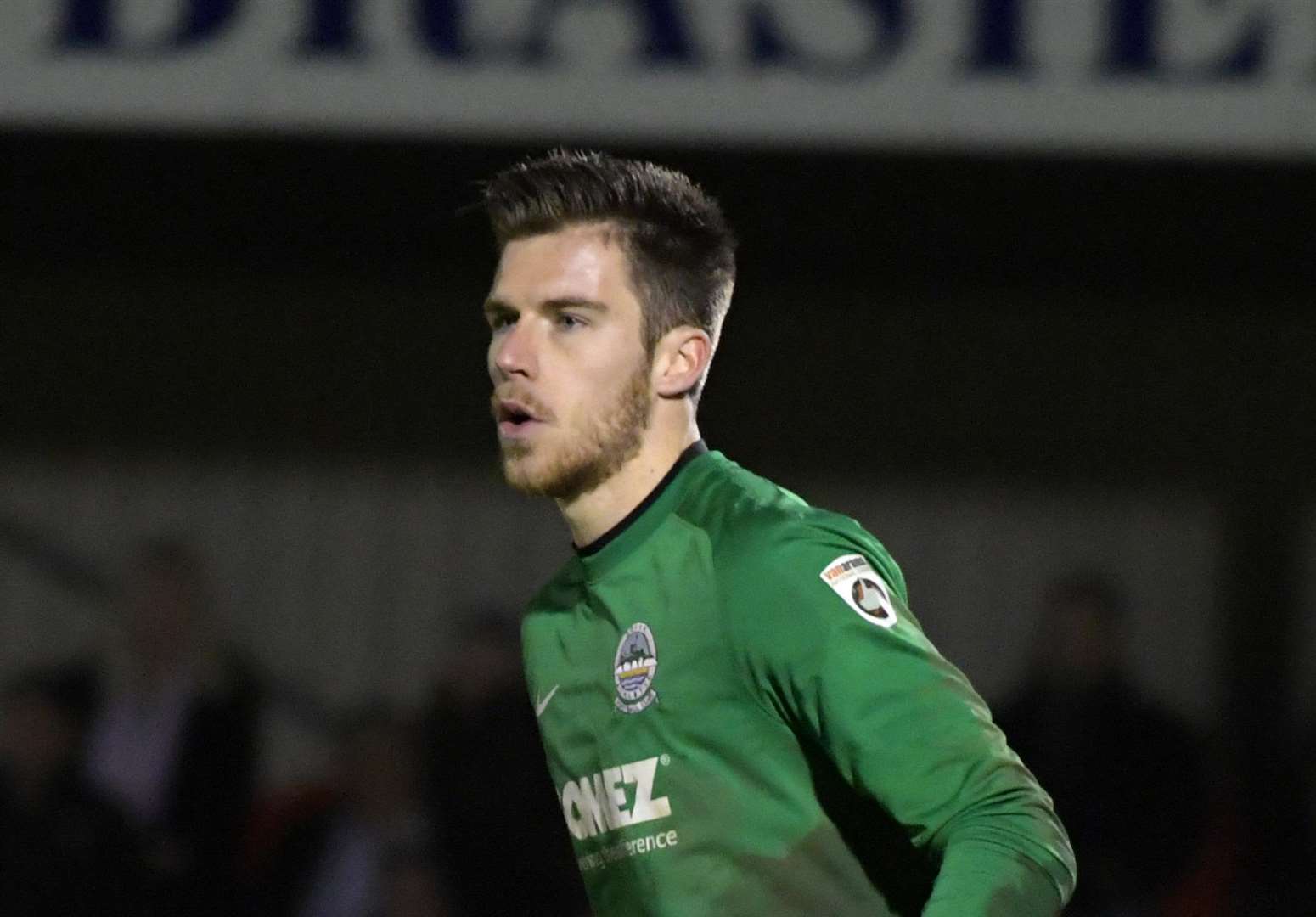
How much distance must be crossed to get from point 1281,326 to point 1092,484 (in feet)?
2.34

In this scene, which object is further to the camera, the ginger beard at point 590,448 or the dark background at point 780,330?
the dark background at point 780,330

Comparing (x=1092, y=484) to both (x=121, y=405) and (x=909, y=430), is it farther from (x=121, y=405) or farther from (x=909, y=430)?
(x=121, y=405)

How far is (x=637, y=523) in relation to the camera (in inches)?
103

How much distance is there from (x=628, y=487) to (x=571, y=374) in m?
0.14

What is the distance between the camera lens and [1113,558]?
23.1 ft

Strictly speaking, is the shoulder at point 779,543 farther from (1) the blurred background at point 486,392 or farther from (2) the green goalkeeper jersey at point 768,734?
(1) the blurred background at point 486,392

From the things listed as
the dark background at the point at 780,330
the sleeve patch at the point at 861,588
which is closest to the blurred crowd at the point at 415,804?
the dark background at the point at 780,330

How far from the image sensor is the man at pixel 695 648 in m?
2.23

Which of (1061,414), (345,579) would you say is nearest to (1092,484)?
(1061,414)

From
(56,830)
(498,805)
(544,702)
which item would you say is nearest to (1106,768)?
→ (498,805)

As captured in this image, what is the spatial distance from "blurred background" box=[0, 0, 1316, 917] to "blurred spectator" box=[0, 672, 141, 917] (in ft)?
0.04

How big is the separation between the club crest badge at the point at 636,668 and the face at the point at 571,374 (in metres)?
0.20

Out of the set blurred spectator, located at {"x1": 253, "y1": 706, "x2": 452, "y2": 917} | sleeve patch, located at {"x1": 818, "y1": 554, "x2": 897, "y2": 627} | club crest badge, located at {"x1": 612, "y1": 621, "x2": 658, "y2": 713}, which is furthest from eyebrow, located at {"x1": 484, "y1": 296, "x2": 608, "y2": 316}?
blurred spectator, located at {"x1": 253, "y1": 706, "x2": 452, "y2": 917}

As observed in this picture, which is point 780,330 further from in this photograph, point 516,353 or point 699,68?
point 516,353
